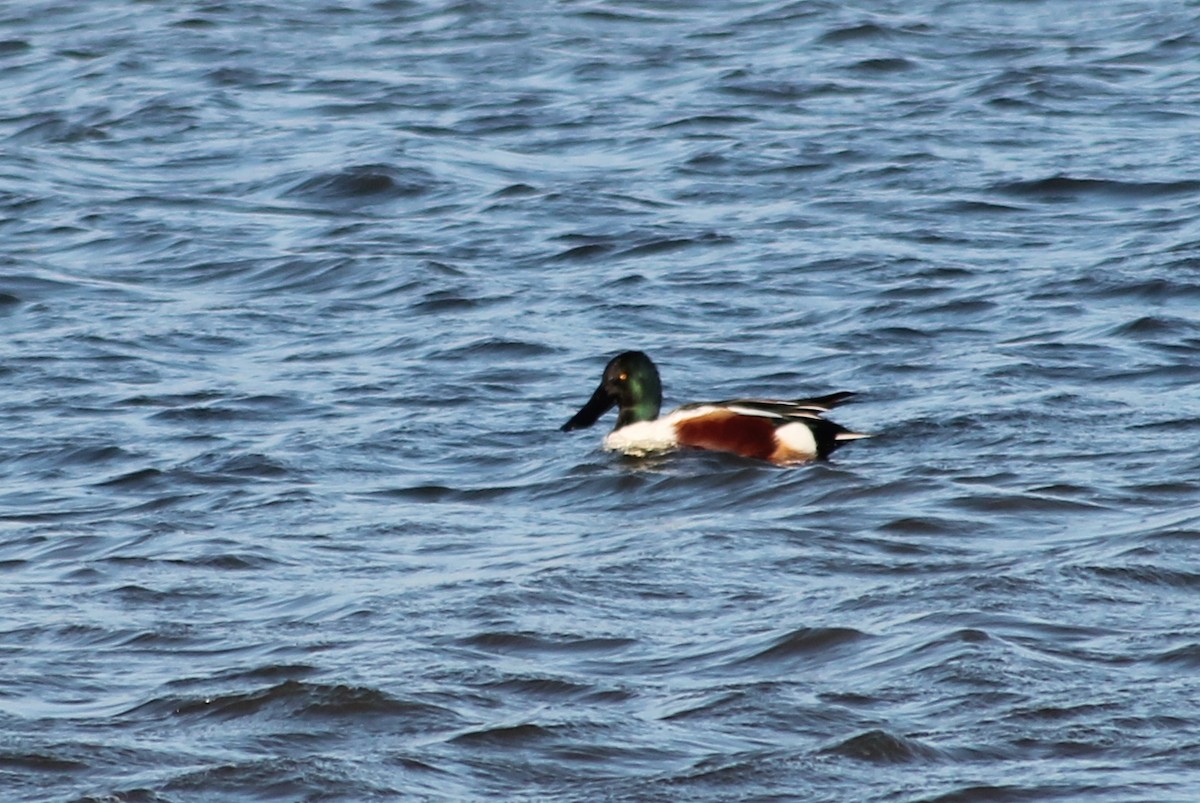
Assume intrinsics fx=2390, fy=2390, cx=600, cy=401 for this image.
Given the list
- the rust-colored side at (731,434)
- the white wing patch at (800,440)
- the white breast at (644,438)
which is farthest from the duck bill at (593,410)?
the white wing patch at (800,440)

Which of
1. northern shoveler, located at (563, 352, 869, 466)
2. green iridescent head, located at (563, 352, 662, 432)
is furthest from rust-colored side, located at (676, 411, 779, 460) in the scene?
green iridescent head, located at (563, 352, 662, 432)

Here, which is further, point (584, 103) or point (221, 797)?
point (584, 103)

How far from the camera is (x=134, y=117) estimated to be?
54.6 feet

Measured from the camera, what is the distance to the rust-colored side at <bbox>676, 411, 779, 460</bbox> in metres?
8.68

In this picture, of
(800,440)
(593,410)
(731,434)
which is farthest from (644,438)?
(800,440)

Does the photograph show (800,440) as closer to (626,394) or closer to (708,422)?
(708,422)

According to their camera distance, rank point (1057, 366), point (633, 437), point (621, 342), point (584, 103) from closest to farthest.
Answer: point (633, 437) < point (1057, 366) < point (621, 342) < point (584, 103)

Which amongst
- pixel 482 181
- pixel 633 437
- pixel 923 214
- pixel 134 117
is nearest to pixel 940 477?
pixel 633 437

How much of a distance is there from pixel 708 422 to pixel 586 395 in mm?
1128

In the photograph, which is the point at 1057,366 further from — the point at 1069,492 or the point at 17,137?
the point at 17,137

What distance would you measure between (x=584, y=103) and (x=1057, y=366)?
22.7 ft

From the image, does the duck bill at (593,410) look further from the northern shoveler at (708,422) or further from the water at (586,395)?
the water at (586,395)

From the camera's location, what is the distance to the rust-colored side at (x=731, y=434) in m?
8.68

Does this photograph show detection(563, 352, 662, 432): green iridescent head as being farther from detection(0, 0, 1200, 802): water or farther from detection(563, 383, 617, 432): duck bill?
detection(0, 0, 1200, 802): water
